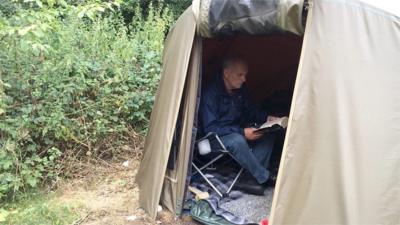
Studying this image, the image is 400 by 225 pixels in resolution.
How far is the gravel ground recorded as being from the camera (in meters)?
3.83

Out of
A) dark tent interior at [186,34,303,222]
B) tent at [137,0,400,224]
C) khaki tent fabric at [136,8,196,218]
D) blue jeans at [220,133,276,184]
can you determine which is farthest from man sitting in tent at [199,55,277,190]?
tent at [137,0,400,224]

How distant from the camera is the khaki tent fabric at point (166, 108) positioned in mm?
3723

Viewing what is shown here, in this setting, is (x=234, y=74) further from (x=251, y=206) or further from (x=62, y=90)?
(x=62, y=90)

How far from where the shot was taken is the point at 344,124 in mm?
2793

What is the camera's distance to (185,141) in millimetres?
3840

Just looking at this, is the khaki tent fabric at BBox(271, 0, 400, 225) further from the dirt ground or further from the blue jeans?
the dirt ground

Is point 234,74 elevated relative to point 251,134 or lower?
elevated

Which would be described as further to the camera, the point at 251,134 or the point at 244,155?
the point at 251,134

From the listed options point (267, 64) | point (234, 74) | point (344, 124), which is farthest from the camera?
point (267, 64)

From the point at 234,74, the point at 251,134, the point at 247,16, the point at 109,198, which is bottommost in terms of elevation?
the point at 109,198

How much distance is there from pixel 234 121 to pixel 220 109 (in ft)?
0.72

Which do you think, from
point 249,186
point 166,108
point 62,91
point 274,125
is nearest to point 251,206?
point 249,186

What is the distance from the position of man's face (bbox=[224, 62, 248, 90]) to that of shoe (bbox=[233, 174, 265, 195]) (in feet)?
2.97

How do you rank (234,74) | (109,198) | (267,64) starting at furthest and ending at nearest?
(267,64)
(109,198)
(234,74)
